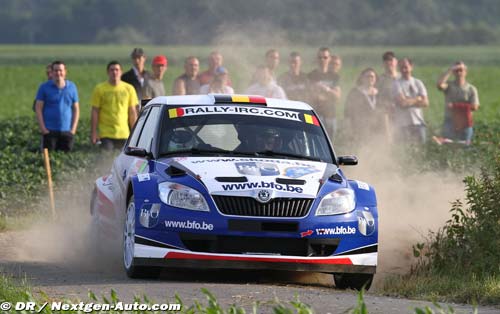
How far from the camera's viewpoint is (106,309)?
829cm

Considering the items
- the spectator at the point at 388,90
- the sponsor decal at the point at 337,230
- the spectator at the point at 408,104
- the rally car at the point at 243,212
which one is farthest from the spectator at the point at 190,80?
the sponsor decal at the point at 337,230

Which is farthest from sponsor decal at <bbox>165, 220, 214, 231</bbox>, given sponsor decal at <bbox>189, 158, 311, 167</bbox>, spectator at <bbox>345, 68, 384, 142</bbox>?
spectator at <bbox>345, 68, 384, 142</bbox>

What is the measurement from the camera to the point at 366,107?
22.5 metres

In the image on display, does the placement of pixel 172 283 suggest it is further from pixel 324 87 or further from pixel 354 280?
pixel 324 87

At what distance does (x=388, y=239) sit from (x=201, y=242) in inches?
155

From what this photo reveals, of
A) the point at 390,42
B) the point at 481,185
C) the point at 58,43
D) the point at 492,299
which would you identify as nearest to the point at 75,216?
the point at 481,185

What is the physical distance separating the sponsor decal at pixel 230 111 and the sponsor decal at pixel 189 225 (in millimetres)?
1829

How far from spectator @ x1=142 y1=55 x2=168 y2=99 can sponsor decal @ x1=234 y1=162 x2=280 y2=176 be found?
8.99 m

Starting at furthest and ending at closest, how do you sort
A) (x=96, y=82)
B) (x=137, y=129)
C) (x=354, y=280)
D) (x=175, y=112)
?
(x=96, y=82)
(x=137, y=129)
(x=175, y=112)
(x=354, y=280)

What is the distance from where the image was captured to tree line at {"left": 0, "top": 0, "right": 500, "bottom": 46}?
104750 millimetres

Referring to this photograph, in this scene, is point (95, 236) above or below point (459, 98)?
below

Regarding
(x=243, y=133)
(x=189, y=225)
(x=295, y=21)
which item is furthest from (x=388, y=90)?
(x=295, y=21)

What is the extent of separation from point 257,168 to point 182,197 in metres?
0.74

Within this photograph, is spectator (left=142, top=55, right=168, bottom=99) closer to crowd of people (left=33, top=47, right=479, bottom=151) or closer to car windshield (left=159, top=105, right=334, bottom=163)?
crowd of people (left=33, top=47, right=479, bottom=151)
